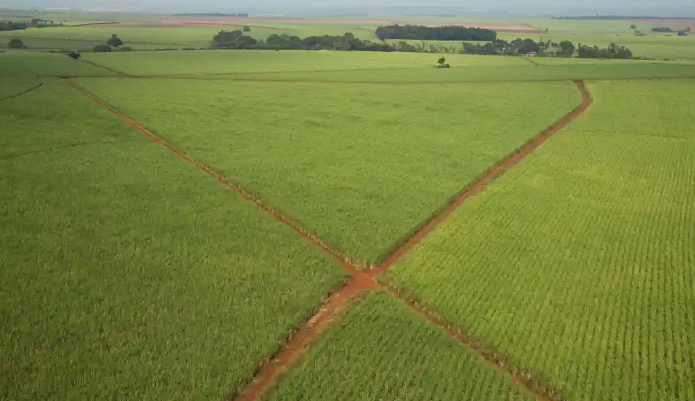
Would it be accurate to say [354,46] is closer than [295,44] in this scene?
Yes

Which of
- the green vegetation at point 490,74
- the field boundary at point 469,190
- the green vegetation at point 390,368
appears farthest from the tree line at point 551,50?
the green vegetation at point 390,368

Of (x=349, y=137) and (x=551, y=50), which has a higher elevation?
(x=551, y=50)

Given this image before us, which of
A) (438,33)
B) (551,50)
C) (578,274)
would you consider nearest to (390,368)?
(578,274)

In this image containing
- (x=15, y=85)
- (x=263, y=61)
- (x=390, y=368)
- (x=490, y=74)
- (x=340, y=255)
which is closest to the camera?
(x=390, y=368)

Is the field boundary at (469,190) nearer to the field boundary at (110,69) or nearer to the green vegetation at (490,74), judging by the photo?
the green vegetation at (490,74)

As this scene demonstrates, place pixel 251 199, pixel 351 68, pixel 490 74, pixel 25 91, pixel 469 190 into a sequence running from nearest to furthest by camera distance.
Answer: pixel 251 199 → pixel 469 190 → pixel 25 91 → pixel 490 74 → pixel 351 68

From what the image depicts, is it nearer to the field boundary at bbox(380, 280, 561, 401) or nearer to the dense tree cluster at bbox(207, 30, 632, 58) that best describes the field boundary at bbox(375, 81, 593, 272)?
the field boundary at bbox(380, 280, 561, 401)

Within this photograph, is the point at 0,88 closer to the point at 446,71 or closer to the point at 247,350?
the point at 247,350

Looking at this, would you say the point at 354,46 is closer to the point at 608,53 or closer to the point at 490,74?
the point at 490,74

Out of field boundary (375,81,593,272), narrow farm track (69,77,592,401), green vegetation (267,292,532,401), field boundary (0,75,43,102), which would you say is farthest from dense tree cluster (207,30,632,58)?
green vegetation (267,292,532,401)
